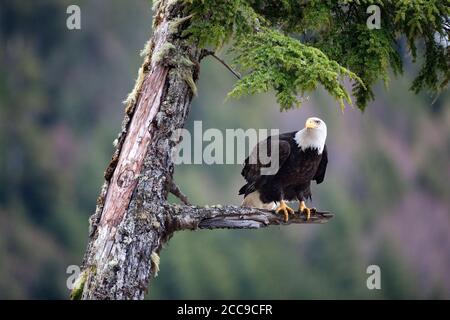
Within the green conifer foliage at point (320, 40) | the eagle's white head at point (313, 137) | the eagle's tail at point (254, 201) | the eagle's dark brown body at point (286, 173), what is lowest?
the eagle's tail at point (254, 201)

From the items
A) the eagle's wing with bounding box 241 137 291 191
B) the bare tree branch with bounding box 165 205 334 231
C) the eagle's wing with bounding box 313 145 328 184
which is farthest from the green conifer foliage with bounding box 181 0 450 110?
the bare tree branch with bounding box 165 205 334 231

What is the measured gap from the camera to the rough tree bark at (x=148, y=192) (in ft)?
22.7

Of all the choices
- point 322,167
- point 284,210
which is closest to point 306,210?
point 284,210

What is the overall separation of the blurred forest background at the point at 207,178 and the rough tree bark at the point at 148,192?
28.8 meters

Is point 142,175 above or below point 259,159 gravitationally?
below

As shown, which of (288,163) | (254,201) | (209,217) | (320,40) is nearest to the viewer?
(209,217)

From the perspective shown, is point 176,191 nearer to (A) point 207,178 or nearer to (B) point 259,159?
(B) point 259,159

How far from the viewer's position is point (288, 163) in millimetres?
8383

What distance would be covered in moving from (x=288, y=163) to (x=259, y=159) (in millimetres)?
282

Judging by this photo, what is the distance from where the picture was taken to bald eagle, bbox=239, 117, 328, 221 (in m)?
8.37

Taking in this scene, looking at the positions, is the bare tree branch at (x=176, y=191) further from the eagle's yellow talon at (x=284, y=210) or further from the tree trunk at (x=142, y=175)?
the eagle's yellow talon at (x=284, y=210)

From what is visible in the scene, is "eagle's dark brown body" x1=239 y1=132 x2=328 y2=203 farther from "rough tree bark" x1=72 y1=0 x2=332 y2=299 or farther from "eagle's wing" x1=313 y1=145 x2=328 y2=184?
"rough tree bark" x1=72 y1=0 x2=332 y2=299

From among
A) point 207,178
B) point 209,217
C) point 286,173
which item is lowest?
point 209,217

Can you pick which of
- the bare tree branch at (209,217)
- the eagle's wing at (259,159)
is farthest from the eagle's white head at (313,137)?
the bare tree branch at (209,217)
